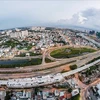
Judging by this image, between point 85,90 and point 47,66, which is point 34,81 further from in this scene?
point 85,90

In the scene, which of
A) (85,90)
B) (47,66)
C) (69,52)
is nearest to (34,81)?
(47,66)

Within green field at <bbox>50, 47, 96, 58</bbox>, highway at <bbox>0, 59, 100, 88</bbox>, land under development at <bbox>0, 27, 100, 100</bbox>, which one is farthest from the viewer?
green field at <bbox>50, 47, 96, 58</bbox>

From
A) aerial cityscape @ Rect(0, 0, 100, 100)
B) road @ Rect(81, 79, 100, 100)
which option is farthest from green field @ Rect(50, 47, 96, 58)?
road @ Rect(81, 79, 100, 100)

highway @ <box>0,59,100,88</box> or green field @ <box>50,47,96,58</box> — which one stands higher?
green field @ <box>50,47,96,58</box>

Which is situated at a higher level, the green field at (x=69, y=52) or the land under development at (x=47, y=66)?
the green field at (x=69, y=52)

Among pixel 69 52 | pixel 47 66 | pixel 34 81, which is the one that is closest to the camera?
pixel 34 81

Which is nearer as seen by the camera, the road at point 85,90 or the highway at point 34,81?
the road at point 85,90

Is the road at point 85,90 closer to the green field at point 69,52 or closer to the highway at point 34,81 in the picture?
the highway at point 34,81

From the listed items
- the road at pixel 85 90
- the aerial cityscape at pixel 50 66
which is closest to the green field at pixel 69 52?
the aerial cityscape at pixel 50 66

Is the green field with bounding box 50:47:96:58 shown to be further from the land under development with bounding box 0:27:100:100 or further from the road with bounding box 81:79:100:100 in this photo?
the road with bounding box 81:79:100:100
